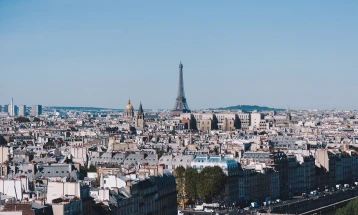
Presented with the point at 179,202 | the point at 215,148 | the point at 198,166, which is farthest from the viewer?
the point at 215,148

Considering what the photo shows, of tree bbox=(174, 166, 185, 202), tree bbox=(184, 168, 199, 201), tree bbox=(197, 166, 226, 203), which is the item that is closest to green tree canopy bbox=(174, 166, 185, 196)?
tree bbox=(174, 166, 185, 202)

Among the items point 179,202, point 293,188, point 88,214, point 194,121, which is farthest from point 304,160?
point 194,121

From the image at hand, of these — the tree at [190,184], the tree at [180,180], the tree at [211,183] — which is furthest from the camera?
the tree at [180,180]

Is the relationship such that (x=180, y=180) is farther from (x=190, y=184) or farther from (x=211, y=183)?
(x=211, y=183)

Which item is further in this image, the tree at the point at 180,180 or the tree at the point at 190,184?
the tree at the point at 180,180

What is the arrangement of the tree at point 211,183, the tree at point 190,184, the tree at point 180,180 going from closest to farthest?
the tree at point 211,183, the tree at point 190,184, the tree at point 180,180

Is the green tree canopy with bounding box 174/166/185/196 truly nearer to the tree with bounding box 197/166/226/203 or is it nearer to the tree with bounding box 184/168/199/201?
the tree with bounding box 184/168/199/201

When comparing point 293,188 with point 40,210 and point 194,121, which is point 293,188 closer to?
point 40,210

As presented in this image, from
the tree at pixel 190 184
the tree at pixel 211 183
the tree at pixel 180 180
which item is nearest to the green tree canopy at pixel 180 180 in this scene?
the tree at pixel 180 180

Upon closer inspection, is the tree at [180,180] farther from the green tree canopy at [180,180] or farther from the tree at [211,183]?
the tree at [211,183]
